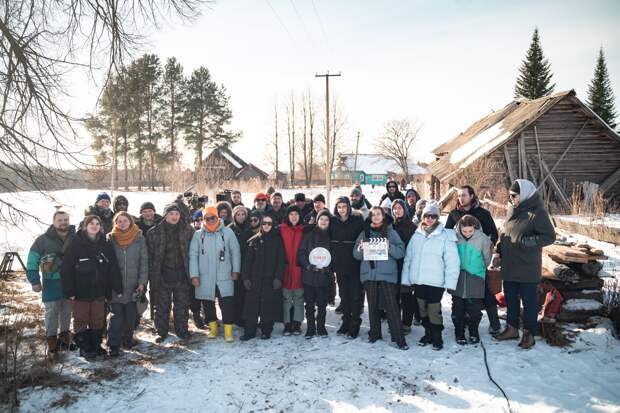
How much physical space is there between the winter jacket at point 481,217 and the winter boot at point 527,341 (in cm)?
131

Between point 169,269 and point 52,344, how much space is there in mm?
1715

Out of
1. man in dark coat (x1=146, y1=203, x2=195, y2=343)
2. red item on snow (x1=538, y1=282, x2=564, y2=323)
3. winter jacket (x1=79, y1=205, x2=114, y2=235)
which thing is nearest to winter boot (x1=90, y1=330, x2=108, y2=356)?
man in dark coat (x1=146, y1=203, x2=195, y2=343)

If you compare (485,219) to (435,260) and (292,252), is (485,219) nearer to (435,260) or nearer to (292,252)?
(435,260)

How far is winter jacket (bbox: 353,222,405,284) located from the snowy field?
37.7 inches

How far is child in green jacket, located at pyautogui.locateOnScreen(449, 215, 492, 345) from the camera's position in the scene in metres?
5.09

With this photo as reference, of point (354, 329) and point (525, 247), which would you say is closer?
point (525, 247)

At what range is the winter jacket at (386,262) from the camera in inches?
206

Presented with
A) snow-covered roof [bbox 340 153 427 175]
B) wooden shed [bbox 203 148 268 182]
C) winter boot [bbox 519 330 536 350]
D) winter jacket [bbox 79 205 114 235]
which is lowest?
winter boot [bbox 519 330 536 350]

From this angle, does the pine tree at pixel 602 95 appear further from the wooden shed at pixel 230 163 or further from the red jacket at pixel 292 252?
the red jacket at pixel 292 252

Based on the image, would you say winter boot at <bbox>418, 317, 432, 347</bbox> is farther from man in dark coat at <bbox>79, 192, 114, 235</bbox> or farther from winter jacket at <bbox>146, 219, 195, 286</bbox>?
man in dark coat at <bbox>79, 192, 114, 235</bbox>

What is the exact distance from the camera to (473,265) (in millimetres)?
5102

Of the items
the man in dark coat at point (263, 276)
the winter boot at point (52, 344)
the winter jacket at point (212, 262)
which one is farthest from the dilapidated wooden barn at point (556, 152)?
the winter boot at point (52, 344)

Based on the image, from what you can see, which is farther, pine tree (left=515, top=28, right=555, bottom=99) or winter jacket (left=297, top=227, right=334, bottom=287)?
pine tree (left=515, top=28, right=555, bottom=99)

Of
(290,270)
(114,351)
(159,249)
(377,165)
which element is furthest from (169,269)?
A: (377,165)
